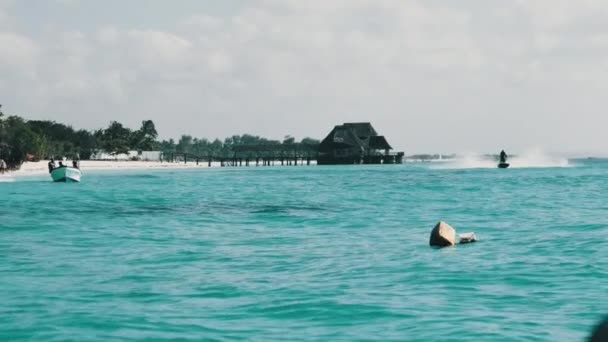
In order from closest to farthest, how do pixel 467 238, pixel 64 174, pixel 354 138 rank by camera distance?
pixel 467 238, pixel 64 174, pixel 354 138

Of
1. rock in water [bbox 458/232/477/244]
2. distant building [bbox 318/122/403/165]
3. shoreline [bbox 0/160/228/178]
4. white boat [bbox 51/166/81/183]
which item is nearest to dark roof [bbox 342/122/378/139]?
distant building [bbox 318/122/403/165]

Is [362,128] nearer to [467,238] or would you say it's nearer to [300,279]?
[467,238]

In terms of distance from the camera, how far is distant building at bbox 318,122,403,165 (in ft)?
487

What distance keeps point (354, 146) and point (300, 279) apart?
445 ft

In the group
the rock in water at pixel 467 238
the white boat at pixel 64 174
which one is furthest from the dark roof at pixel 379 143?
the rock in water at pixel 467 238

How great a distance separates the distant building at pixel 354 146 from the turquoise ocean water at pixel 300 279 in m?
120

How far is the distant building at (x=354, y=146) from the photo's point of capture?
148375 mm

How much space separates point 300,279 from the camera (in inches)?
547

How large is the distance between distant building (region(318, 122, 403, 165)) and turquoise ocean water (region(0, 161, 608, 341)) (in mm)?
119995

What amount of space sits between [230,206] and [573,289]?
78.9ft

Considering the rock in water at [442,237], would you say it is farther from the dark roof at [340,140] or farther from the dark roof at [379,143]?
the dark roof at [379,143]

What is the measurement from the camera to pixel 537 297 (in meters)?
12.0

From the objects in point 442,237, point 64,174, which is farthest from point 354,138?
point 442,237

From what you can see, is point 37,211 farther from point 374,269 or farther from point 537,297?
point 537,297
